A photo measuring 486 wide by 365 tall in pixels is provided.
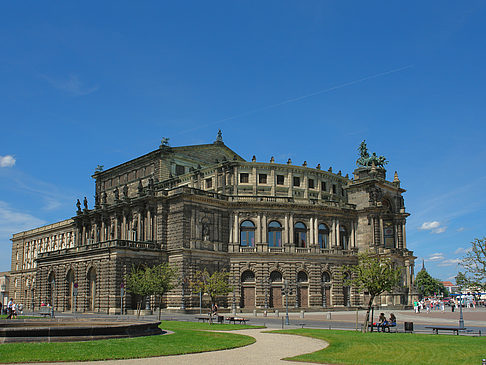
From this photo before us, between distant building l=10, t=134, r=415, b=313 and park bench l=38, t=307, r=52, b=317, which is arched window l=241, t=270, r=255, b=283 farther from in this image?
park bench l=38, t=307, r=52, b=317

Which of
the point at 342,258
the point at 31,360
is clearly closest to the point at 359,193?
the point at 342,258

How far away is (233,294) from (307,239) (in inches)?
527

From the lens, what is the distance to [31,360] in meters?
20.1

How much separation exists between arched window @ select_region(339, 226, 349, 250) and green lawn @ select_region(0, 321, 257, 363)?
51623mm

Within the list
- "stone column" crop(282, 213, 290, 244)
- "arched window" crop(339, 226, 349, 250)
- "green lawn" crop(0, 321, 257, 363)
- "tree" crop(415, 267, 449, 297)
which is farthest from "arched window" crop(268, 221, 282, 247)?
"tree" crop(415, 267, 449, 297)

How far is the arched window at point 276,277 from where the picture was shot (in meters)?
71.2

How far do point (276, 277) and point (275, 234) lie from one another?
5.90m

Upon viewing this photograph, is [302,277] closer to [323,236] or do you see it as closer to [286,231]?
[286,231]

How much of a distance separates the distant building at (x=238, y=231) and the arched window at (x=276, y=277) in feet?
0.44

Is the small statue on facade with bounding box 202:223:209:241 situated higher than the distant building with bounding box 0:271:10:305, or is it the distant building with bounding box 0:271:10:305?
the small statue on facade with bounding box 202:223:209:241

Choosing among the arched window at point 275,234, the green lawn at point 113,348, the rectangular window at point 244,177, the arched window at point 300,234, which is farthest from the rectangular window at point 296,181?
the green lawn at point 113,348

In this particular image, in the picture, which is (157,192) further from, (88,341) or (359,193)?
(88,341)

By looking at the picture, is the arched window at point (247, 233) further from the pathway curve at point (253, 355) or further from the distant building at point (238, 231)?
the pathway curve at point (253, 355)

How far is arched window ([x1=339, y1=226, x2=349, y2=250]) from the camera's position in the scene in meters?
78.1
